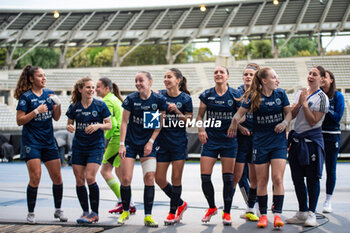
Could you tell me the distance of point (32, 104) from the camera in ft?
21.1

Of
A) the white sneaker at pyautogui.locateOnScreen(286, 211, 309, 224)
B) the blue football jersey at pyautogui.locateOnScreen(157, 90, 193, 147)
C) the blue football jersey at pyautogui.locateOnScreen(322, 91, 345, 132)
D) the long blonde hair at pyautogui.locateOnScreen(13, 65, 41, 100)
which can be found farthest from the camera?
the blue football jersey at pyautogui.locateOnScreen(322, 91, 345, 132)

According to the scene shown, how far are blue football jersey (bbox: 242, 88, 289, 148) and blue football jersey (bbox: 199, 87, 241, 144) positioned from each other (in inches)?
11.1

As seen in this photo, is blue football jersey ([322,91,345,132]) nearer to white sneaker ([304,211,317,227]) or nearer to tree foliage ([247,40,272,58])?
white sneaker ([304,211,317,227])

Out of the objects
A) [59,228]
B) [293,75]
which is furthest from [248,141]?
[293,75]

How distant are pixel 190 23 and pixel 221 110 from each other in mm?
38393

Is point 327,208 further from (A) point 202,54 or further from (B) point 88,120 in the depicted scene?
(A) point 202,54

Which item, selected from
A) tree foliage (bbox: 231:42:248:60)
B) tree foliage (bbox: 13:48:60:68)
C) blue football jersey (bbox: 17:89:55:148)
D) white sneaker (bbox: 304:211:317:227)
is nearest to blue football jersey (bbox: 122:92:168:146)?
blue football jersey (bbox: 17:89:55:148)

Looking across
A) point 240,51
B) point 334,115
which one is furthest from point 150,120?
point 240,51

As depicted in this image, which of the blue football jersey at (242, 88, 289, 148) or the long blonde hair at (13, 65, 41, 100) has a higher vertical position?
the long blonde hair at (13, 65, 41, 100)

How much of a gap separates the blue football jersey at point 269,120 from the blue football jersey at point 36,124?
8.42ft

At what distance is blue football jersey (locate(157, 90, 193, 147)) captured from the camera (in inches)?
252

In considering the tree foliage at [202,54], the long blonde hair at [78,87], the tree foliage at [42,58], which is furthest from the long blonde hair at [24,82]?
the tree foliage at [202,54]

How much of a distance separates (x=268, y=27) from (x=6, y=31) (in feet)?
72.2

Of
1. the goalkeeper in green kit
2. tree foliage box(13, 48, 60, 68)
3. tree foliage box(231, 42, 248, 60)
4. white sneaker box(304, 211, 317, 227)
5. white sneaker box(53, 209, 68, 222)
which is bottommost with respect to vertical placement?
white sneaker box(53, 209, 68, 222)
